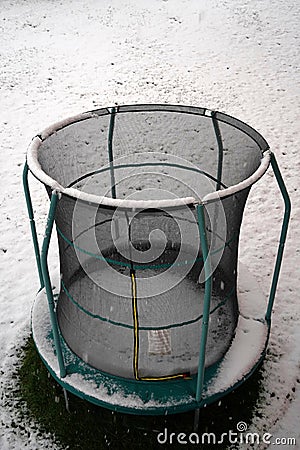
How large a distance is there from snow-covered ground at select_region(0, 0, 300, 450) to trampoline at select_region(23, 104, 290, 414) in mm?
282

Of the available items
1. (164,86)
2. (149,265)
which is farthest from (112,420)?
(164,86)

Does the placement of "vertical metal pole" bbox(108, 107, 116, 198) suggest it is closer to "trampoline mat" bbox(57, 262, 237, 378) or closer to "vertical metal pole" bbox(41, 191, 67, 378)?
"trampoline mat" bbox(57, 262, 237, 378)

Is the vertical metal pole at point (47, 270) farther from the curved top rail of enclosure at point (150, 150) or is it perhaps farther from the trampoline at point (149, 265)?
the curved top rail of enclosure at point (150, 150)

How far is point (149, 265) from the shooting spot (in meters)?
1.97

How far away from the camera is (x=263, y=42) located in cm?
533

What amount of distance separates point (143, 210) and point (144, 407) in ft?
2.27

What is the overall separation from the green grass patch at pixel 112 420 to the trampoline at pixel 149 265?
24cm

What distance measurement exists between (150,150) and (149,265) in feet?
1.76

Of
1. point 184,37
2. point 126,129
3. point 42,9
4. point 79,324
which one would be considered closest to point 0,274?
point 79,324

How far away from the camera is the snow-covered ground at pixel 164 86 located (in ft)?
7.48

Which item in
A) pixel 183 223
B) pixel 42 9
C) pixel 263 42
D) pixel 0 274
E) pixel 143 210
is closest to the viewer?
pixel 143 210

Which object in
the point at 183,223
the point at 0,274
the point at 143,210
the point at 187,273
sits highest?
the point at 143,210

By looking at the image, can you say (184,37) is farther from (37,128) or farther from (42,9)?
(37,128)

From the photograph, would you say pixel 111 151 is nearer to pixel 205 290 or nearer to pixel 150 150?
pixel 150 150
